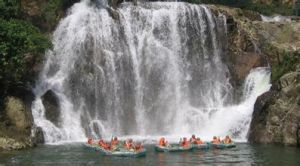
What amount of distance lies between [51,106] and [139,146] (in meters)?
14.0

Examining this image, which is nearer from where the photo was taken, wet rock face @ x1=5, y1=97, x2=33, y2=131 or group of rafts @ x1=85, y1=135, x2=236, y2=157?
group of rafts @ x1=85, y1=135, x2=236, y2=157

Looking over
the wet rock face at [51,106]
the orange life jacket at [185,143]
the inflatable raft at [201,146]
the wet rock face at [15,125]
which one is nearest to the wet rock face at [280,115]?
the inflatable raft at [201,146]

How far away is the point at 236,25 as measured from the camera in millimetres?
61625

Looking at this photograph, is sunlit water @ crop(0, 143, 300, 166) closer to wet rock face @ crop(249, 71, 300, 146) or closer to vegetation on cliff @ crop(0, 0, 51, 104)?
wet rock face @ crop(249, 71, 300, 146)

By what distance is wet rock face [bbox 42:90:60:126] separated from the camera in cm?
5103

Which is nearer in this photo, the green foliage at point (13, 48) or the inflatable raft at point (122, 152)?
the inflatable raft at point (122, 152)

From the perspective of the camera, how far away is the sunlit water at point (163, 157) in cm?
3709

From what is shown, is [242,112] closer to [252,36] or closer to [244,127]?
[244,127]

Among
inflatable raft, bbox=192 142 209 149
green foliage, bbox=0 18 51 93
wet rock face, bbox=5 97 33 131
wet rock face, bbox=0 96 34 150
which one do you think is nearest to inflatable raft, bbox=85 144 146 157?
inflatable raft, bbox=192 142 209 149

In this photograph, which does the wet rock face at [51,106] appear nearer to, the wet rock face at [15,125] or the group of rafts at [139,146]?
the wet rock face at [15,125]

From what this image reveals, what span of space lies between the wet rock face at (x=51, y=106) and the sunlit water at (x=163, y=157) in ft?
Answer: 20.9

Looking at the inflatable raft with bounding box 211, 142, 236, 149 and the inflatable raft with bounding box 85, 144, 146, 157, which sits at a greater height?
the inflatable raft with bounding box 211, 142, 236, 149

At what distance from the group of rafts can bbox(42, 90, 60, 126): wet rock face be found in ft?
25.2

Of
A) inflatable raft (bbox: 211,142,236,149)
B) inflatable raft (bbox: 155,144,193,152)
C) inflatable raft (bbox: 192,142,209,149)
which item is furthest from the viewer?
inflatable raft (bbox: 211,142,236,149)
